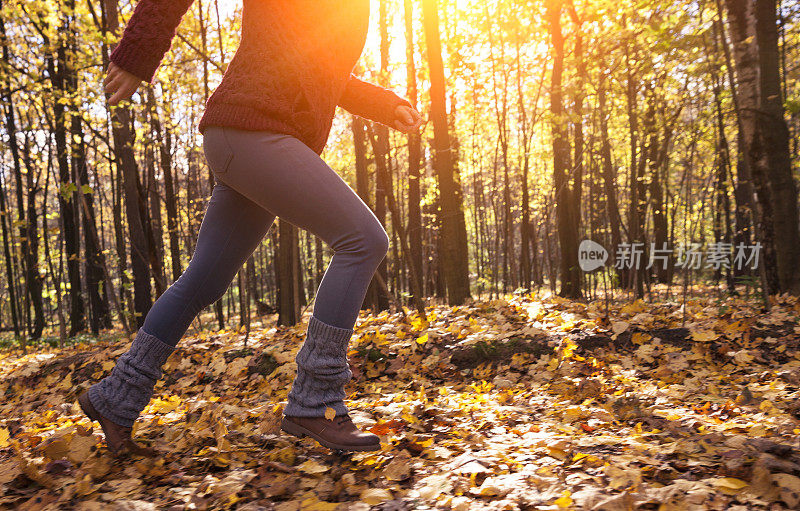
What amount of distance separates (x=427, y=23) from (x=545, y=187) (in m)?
19.0

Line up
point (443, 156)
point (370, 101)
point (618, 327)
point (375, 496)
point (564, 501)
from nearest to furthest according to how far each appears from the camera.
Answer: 1. point (564, 501)
2. point (375, 496)
3. point (370, 101)
4. point (618, 327)
5. point (443, 156)

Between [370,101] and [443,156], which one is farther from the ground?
[443,156]

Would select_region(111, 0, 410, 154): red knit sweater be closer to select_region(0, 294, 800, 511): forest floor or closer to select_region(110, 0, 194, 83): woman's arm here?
select_region(110, 0, 194, 83): woman's arm

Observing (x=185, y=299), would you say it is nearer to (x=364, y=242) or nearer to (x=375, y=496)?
(x=364, y=242)

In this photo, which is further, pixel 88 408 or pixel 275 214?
pixel 275 214

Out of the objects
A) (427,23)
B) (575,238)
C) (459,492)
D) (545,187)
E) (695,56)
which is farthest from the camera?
(545,187)

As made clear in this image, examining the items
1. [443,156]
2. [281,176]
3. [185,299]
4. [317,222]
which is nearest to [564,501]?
[317,222]

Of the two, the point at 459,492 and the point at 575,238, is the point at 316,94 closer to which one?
the point at 459,492

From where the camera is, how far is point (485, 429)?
255cm

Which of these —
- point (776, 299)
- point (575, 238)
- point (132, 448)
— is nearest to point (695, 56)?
point (575, 238)

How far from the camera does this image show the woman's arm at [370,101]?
8.02 feet

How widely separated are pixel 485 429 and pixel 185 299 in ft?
A: 4.80

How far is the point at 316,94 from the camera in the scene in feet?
6.70

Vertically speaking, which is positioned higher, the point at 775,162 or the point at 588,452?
the point at 775,162
